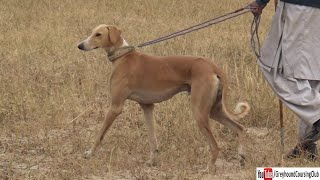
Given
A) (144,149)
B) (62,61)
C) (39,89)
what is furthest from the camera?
(62,61)

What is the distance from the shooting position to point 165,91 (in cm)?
614

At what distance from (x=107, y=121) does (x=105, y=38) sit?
89cm

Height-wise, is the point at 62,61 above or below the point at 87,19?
below

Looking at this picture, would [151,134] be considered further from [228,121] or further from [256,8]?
[256,8]

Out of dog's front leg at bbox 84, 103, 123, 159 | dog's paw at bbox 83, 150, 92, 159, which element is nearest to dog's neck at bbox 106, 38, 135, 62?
dog's front leg at bbox 84, 103, 123, 159

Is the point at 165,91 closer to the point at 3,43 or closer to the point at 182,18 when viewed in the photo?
the point at 3,43

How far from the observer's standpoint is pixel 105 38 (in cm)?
636

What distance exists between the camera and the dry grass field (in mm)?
5949

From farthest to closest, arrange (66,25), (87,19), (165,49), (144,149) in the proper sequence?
1. (87,19)
2. (66,25)
3. (165,49)
4. (144,149)

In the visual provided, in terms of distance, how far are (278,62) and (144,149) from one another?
1.75 m

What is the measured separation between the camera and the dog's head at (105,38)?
6348 mm

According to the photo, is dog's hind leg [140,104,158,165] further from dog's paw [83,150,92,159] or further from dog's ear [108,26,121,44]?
dog's ear [108,26,121,44]

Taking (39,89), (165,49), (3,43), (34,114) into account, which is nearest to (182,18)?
(165,49)

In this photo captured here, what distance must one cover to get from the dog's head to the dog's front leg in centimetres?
68
